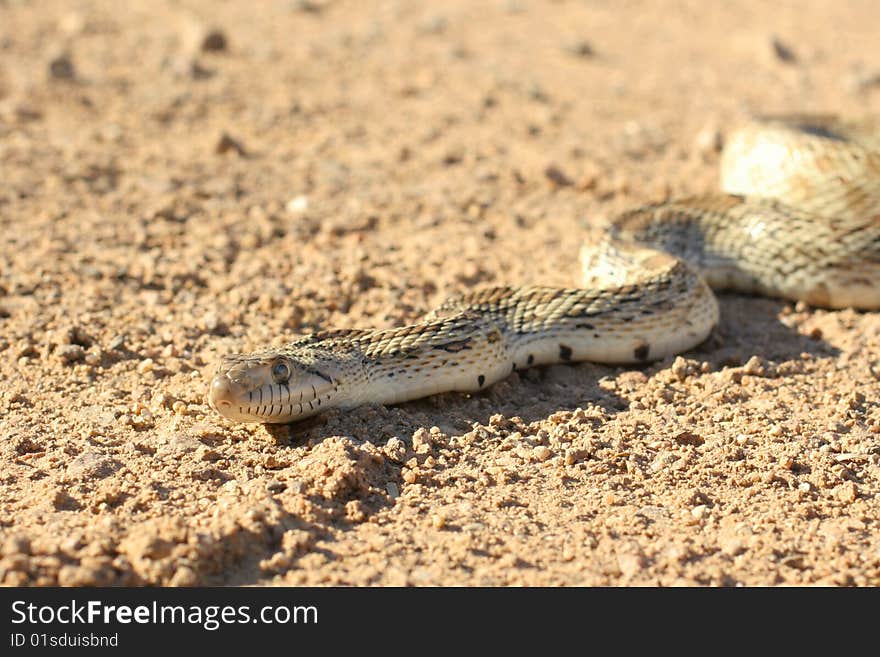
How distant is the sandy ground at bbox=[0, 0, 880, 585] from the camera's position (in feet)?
17.8

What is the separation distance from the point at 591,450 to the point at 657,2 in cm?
1195

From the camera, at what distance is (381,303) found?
8.15 meters

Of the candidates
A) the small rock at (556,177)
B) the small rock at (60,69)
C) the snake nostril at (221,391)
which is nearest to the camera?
the snake nostril at (221,391)

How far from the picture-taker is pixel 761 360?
751 centimetres

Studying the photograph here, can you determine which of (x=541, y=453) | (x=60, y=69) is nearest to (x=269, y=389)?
(x=541, y=453)

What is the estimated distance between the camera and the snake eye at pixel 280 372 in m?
6.23

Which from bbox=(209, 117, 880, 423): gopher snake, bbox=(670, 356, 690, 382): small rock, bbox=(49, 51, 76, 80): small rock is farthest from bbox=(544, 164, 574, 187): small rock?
bbox=(49, 51, 76, 80): small rock

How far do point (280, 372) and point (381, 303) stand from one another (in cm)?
200

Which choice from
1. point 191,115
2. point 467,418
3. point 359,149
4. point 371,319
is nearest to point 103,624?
point 467,418

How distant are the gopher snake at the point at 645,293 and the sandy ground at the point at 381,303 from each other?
0.20 meters

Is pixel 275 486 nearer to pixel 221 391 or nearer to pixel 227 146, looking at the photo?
pixel 221 391

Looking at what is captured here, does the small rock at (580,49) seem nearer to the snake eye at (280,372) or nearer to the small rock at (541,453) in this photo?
the small rock at (541,453)

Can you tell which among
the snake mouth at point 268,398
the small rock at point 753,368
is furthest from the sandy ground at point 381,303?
the snake mouth at point 268,398

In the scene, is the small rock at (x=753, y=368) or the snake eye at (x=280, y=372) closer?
the snake eye at (x=280, y=372)
